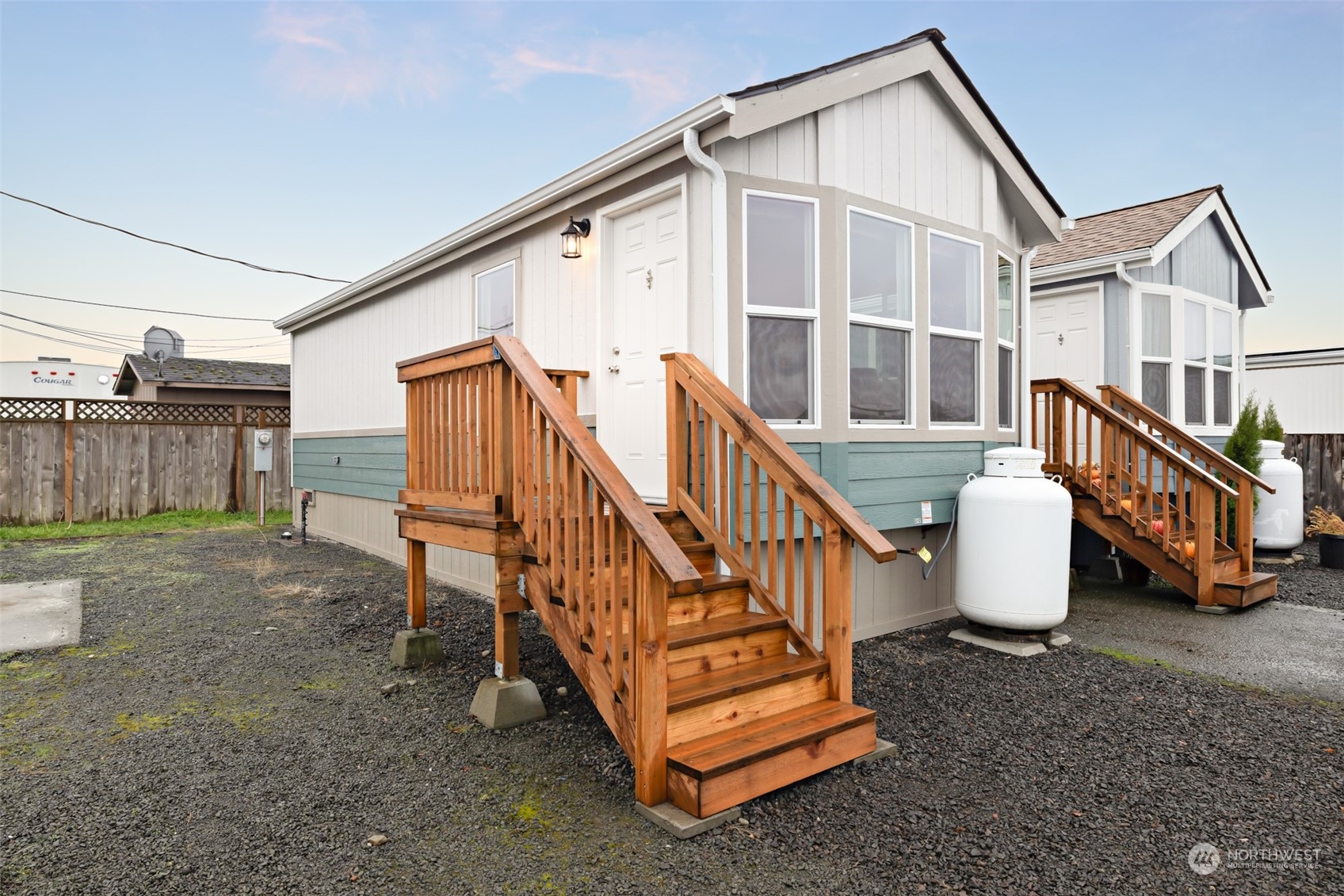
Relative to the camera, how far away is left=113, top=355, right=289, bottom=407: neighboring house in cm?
1456

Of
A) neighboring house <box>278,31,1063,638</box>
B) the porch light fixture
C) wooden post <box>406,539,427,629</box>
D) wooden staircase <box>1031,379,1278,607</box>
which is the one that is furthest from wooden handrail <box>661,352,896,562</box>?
wooden staircase <box>1031,379,1278,607</box>

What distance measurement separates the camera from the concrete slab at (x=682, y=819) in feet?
7.73

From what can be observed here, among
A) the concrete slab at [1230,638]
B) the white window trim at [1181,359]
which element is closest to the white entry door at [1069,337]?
the white window trim at [1181,359]

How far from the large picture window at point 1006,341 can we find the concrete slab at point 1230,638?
5.40 feet

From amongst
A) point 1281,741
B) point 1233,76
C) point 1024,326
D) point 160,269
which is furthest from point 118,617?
point 160,269

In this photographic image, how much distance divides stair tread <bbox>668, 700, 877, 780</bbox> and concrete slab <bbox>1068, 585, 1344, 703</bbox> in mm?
2561

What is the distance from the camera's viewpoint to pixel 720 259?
4148 mm

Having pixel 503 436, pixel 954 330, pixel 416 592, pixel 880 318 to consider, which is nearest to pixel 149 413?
pixel 416 592

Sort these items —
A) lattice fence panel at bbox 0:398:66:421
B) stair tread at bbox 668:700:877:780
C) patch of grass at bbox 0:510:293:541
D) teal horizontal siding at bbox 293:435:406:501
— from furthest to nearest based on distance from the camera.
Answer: lattice fence panel at bbox 0:398:66:421 → patch of grass at bbox 0:510:293:541 → teal horizontal siding at bbox 293:435:406:501 → stair tread at bbox 668:700:877:780

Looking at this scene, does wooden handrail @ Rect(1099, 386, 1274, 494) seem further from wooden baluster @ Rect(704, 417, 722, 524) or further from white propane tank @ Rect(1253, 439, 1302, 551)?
wooden baluster @ Rect(704, 417, 722, 524)

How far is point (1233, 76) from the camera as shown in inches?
388

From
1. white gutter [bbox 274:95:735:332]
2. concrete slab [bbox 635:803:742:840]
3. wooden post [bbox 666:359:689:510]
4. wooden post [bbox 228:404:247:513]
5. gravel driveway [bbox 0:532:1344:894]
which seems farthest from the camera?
wooden post [bbox 228:404:247:513]

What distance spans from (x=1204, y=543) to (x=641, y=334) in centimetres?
442

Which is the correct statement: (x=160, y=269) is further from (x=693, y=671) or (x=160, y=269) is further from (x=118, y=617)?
(x=693, y=671)
